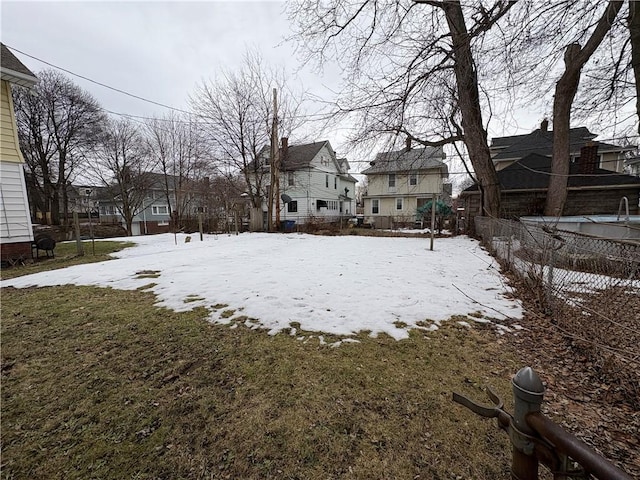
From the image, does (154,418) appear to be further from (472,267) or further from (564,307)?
(472,267)

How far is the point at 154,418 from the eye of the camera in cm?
198

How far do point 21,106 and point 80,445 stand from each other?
83.1 feet

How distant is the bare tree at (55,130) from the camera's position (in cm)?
1741

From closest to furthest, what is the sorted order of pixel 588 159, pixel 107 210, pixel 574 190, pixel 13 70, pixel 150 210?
pixel 13 70, pixel 588 159, pixel 574 190, pixel 150 210, pixel 107 210

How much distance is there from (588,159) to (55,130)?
102 feet

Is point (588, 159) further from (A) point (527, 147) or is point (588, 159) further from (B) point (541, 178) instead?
(A) point (527, 147)

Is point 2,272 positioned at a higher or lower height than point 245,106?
lower

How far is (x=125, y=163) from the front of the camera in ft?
72.4

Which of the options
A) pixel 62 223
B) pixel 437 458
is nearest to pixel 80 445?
pixel 437 458

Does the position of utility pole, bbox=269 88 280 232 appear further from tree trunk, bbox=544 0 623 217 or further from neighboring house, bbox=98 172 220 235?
tree trunk, bbox=544 0 623 217

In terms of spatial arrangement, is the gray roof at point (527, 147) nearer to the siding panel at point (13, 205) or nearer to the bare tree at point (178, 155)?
the bare tree at point (178, 155)

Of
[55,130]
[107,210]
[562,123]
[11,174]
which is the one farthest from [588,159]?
[107,210]

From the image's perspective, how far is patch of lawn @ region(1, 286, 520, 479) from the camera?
164 centimetres

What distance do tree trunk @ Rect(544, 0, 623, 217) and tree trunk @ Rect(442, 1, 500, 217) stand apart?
1.97 m
